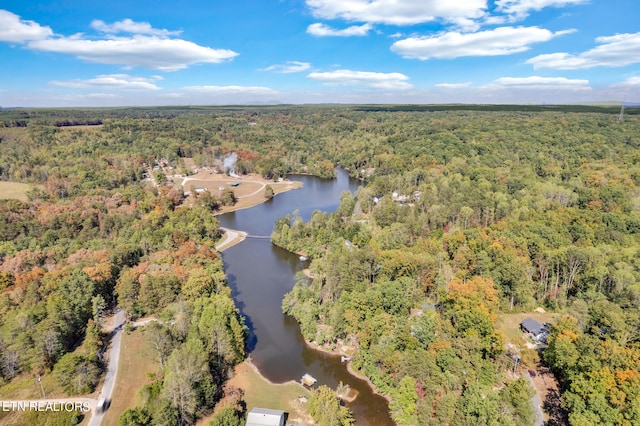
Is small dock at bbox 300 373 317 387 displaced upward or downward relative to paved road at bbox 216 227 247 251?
downward

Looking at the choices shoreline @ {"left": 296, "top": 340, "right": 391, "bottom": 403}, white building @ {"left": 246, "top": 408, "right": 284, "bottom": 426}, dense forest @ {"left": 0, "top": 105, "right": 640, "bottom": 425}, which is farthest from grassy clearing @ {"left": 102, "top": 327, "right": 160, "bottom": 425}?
shoreline @ {"left": 296, "top": 340, "right": 391, "bottom": 403}


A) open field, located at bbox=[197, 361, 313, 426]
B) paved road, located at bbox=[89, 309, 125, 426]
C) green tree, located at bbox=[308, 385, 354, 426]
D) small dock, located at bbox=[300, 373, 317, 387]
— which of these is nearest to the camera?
green tree, located at bbox=[308, 385, 354, 426]

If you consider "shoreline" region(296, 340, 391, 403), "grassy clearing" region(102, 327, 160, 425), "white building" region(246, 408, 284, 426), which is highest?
"white building" region(246, 408, 284, 426)

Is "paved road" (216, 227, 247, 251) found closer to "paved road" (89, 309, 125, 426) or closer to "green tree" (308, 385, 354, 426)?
"paved road" (89, 309, 125, 426)

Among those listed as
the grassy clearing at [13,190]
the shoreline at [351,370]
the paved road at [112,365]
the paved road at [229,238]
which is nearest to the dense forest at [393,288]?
the shoreline at [351,370]

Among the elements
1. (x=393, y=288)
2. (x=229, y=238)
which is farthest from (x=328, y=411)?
(x=229, y=238)

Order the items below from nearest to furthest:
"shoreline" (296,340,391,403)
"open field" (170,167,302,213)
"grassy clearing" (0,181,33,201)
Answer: "shoreline" (296,340,391,403), "grassy clearing" (0,181,33,201), "open field" (170,167,302,213)

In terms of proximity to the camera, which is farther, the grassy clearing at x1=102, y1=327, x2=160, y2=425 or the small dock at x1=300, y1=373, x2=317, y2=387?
the small dock at x1=300, y1=373, x2=317, y2=387

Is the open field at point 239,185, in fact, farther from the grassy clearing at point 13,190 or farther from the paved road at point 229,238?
the grassy clearing at point 13,190

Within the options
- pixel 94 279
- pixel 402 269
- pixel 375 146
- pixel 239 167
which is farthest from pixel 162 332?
pixel 375 146
